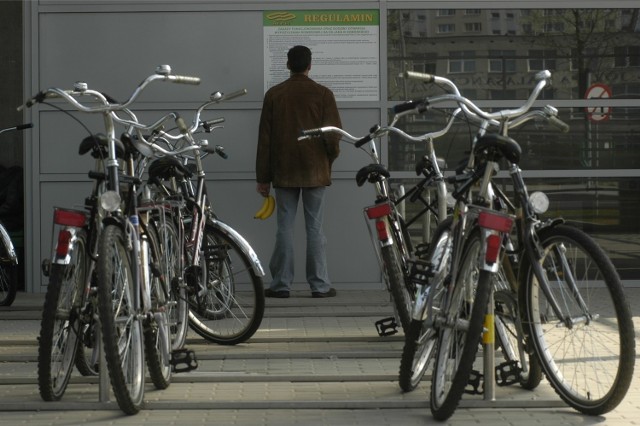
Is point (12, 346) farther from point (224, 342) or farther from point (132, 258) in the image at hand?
point (132, 258)

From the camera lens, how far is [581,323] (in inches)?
210

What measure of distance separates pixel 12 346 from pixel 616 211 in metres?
5.38

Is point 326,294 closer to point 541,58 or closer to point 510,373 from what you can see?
point 541,58

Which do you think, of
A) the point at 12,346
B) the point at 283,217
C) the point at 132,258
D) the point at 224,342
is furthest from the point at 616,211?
the point at 132,258

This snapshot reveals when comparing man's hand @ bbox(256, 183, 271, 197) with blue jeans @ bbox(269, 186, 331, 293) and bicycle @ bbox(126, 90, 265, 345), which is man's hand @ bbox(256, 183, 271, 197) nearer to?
blue jeans @ bbox(269, 186, 331, 293)

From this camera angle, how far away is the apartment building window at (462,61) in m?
10.7

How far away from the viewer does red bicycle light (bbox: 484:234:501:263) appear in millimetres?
5133

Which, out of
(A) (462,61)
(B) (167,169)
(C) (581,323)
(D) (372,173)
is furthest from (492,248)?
(A) (462,61)

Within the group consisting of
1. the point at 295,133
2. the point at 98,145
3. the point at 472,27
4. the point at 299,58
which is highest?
the point at 472,27

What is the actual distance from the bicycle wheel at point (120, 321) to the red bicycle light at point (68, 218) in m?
0.21

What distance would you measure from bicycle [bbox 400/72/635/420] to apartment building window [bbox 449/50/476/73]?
5.03 m

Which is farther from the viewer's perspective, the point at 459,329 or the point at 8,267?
the point at 8,267

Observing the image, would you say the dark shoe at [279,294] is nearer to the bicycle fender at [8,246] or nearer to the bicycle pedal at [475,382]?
the bicycle fender at [8,246]

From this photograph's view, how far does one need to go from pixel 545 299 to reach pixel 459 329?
1.27ft
